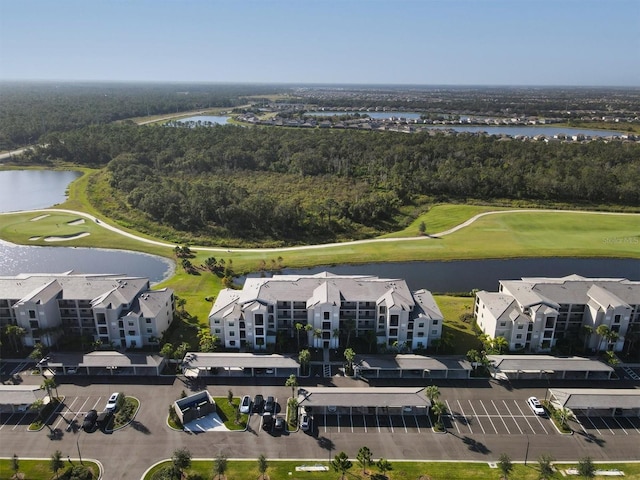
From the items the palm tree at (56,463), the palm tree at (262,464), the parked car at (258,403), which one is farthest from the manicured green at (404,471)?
the palm tree at (56,463)

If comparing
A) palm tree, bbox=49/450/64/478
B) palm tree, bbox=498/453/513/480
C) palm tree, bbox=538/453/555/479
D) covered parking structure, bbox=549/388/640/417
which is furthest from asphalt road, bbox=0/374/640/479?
palm tree, bbox=49/450/64/478

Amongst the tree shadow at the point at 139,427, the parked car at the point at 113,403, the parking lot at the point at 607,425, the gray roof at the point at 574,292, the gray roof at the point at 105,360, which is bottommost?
the parking lot at the point at 607,425

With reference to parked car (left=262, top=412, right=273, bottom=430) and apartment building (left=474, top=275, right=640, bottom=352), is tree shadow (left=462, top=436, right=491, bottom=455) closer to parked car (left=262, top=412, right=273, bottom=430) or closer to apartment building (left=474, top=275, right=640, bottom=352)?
apartment building (left=474, top=275, right=640, bottom=352)

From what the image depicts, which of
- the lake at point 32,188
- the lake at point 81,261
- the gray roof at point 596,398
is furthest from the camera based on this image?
the lake at point 32,188

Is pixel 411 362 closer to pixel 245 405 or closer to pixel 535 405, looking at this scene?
pixel 535 405

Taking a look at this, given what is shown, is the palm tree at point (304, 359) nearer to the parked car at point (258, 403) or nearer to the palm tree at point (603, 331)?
the parked car at point (258, 403)

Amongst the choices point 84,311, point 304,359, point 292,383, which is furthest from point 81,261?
point 292,383
